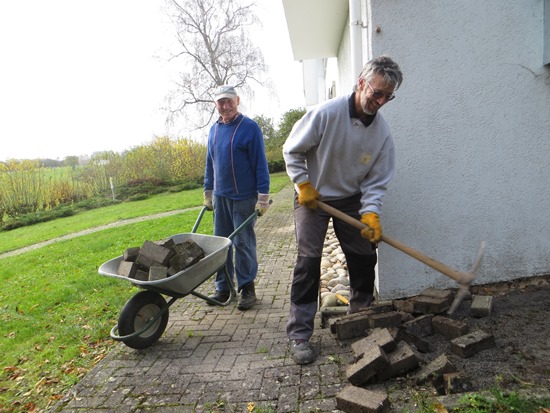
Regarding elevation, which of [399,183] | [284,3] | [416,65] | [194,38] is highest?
[194,38]

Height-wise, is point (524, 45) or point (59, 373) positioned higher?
point (524, 45)

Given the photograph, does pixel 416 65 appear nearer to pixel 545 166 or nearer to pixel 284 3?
pixel 545 166

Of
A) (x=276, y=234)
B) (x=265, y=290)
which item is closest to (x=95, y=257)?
(x=276, y=234)

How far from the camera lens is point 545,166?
3.60m

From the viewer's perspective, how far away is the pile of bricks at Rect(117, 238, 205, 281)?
3.26 meters

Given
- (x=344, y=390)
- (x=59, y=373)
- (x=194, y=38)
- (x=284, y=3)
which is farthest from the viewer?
(x=194, y=38)

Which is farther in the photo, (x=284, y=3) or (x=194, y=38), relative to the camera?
(x=194, y=38)

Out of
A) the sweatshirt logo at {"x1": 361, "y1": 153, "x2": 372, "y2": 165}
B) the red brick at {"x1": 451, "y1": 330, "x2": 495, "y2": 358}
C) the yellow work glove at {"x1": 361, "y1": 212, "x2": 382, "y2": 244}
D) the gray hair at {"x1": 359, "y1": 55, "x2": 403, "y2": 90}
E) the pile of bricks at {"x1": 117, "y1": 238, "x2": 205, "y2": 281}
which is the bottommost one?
the red brick at {"x1": 451, "y1": 330, "x2": 495, "y2": 358}

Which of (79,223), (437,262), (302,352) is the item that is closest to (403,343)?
(437,262)

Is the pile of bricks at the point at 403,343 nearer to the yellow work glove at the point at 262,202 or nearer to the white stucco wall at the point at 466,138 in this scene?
the white stucco wall at the point at 466,138

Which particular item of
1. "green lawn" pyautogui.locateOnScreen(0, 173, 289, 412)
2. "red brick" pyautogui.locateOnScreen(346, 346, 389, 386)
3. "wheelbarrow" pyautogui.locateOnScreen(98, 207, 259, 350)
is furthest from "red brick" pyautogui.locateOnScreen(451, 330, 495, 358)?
"green lawn" pyautogui.locateOnScreen(0, 173, 289, 412)

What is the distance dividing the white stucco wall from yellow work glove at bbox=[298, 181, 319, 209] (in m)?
0.94

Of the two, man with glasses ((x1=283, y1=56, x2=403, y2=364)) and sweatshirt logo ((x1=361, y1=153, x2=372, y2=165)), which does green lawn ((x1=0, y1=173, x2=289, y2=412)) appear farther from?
sweatshirt logo ((x1=361, y1=153, x2=372, y2=165))

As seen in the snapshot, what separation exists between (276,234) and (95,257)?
3196mm
